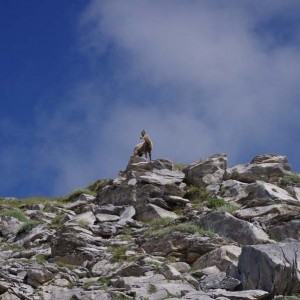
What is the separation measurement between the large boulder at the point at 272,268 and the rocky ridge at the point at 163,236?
0.02 meters

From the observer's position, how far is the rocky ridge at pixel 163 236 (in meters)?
15.2

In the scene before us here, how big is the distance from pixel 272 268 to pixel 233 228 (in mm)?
5655

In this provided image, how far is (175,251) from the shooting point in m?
19.2

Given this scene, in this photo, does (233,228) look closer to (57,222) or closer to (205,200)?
(205,200)

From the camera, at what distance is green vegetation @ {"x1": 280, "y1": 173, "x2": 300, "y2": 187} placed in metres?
27.0

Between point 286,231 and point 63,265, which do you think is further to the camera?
point 286,231

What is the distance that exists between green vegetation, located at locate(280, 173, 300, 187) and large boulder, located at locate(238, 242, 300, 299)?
11618mm

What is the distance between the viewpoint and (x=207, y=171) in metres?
29.5

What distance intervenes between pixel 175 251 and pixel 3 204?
15583 millimetres

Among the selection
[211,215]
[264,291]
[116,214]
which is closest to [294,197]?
[211,215]

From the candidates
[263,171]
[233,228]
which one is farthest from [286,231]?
[263,171]

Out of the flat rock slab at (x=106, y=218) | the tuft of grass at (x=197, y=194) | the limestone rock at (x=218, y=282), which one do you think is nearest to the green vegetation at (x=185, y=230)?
the limestone rock at (x=218, y=282)

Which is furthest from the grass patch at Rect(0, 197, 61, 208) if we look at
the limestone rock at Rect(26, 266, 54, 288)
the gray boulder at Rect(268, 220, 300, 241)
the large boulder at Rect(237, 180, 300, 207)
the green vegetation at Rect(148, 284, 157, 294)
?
the green vegetation at Rect(148, 284, 157, 294)

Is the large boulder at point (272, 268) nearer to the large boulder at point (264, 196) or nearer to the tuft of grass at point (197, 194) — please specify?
the large boulder at point (264, 196)
